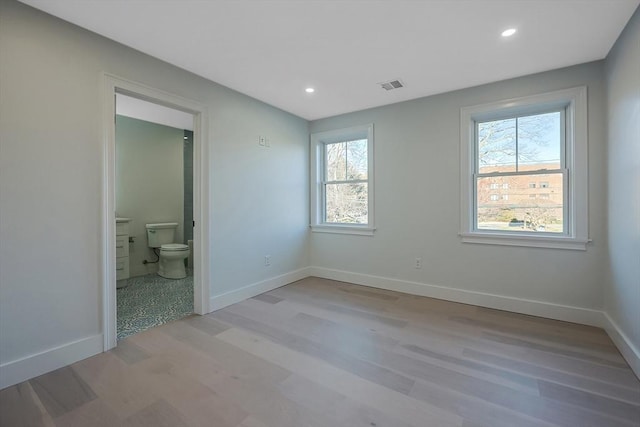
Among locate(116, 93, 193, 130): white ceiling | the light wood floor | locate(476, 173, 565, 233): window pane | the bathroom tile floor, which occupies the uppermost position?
locate(116, 93, 193, 130): white ceiling

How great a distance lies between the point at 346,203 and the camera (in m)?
4.34

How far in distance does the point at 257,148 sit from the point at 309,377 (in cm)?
264

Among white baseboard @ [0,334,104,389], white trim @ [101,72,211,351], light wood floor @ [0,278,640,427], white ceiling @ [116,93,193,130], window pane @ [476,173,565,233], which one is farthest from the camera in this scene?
white ceiling @ [116,93,193,130]

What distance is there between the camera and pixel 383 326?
2.70 metres

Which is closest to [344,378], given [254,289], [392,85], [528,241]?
[254,289]

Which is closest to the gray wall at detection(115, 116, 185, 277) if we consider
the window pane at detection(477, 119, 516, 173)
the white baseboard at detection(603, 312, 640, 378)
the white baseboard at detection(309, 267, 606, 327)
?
the white baseboard at detection(309, 267, 606, 327)

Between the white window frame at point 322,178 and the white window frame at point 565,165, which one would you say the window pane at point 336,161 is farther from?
the white window frame at point 565,165

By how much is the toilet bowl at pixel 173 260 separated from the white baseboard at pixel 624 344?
4.77 metres

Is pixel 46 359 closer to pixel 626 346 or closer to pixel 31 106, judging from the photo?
pixel 31 106

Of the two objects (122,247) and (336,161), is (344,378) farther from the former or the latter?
(122,247)

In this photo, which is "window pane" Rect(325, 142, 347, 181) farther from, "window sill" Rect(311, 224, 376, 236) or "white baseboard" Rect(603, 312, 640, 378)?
"white baseboard" Rect(603, 312, 640, 378)

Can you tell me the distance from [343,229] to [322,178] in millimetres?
918

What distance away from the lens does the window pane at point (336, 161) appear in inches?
172

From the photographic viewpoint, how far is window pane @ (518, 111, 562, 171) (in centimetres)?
292
